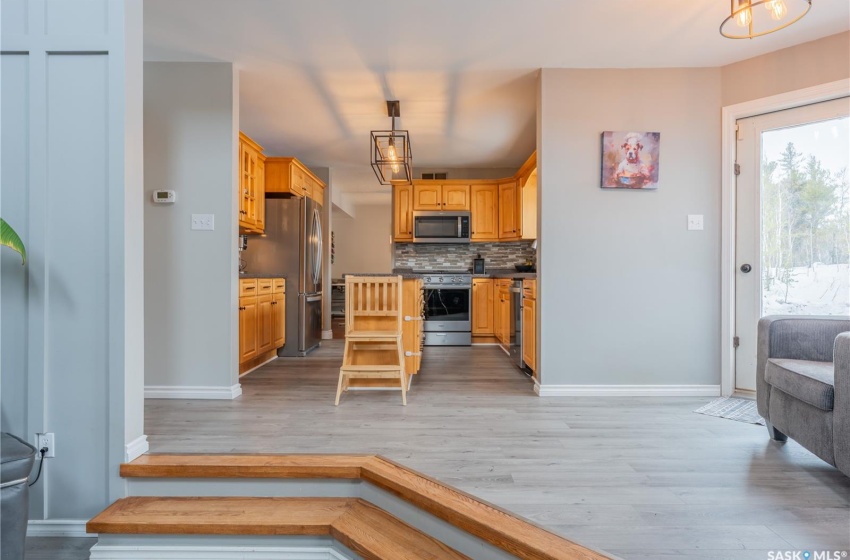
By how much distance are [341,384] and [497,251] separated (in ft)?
11.8

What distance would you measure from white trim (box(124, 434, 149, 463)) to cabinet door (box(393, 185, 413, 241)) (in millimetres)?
4075

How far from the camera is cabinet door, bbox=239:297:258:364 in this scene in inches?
132

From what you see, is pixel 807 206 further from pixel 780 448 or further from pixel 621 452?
pixel 621 452

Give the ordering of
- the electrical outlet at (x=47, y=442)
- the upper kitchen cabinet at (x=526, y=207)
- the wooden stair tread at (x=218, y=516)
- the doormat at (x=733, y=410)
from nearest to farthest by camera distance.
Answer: the wooden stair tread at (x=218, y=516) → the electrical outlet at (x=47, y=442) → the doormat at (x=733, y=410) → the upper kitchen cabinet at (x=526, y=207)

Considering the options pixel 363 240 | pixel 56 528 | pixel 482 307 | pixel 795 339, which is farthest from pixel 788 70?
pixel 363 240

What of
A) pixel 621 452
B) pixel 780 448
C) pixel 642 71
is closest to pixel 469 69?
pixel 642 71

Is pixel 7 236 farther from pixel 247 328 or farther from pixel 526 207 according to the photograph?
pixel 526 207

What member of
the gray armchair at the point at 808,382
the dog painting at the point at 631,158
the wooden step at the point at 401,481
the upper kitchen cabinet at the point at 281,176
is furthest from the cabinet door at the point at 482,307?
the wooden step at the point at 401,481

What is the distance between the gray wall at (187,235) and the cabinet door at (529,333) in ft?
7.20

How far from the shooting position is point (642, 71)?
2967mm

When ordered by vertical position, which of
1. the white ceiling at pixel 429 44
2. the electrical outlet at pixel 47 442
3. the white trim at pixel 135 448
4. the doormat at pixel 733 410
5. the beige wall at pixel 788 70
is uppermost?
the white ceiling at pixel 429 44

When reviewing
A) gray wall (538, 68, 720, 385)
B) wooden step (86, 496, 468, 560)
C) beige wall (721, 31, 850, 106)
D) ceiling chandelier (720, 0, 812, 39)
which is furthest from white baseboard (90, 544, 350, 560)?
beige wall (721, 31, 850, 106)

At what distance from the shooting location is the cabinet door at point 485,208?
18.2 feet

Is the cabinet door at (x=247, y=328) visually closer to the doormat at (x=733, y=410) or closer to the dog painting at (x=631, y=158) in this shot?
the dog painting at (x=631, y=158)
